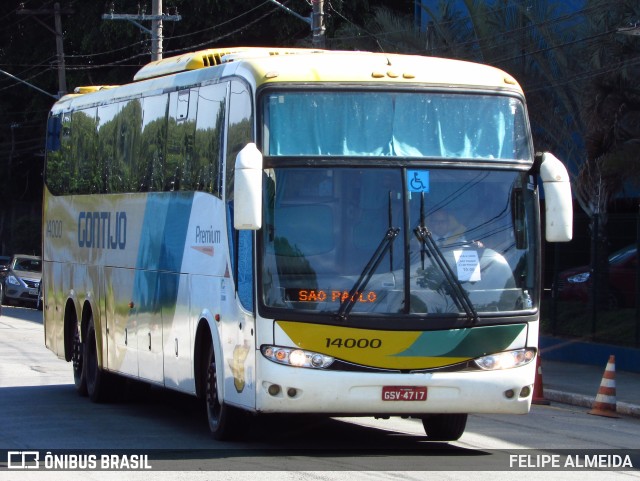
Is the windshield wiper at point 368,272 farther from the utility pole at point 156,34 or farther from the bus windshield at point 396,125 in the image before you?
the utility pole at point 156,34

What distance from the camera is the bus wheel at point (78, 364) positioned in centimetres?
1653

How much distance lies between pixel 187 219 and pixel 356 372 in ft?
10.3

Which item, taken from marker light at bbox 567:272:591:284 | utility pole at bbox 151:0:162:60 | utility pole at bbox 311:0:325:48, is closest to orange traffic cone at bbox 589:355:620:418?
marker light at bbox 567:272:591:284

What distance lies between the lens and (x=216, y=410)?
11.8m

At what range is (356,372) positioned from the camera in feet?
34.2

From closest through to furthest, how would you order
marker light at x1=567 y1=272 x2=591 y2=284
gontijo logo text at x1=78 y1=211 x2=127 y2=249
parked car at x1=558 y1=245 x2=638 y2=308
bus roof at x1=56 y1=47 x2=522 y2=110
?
1. bus roof at x1=56 y1=47 x2=522 y2=110
2. gontijo logo text at x1=78 y1=211 x2=127 y2=249
3. parked car at x1=558 y1=245 x2=638 y2=308
4. marker light at x1=567 y1=272 x2=591 y2=284

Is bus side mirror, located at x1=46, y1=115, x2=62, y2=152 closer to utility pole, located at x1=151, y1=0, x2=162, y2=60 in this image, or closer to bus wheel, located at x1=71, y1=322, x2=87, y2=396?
bus wheel, located at x1=71, y1=322, x2=87, y2=396

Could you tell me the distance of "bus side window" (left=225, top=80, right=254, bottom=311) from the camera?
10.8m

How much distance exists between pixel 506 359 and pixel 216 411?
8.98 ft

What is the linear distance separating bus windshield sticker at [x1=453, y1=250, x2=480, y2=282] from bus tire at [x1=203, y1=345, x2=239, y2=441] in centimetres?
241

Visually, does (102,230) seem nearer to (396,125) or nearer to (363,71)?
(363,71)

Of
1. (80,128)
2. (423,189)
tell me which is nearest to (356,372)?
(423,189)

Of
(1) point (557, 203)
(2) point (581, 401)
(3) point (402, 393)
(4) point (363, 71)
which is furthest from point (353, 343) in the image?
(2) point (581, 401)

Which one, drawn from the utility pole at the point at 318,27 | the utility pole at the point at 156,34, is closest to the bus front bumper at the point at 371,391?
the utility pole at the point at 318,27
